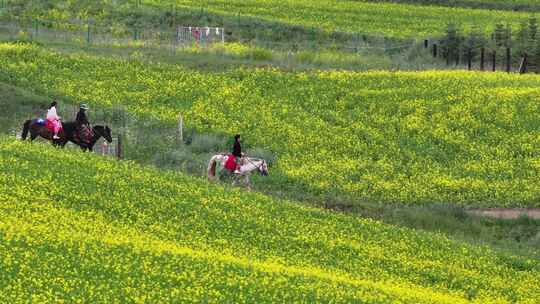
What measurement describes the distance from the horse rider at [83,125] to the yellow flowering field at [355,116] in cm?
753

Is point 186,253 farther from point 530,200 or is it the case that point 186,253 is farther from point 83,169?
point 530,200

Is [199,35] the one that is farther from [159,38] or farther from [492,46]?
[492,46]

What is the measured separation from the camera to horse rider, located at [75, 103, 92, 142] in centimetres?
5031

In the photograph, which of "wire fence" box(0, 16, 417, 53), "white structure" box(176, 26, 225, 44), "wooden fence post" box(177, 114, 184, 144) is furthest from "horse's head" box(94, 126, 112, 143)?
"white structure" box(176, 26, 225, 44)

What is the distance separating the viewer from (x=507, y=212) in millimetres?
53094

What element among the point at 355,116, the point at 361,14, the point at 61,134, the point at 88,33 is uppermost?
the point at 361,14

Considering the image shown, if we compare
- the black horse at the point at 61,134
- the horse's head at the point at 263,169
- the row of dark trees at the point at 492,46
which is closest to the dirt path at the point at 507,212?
the horse's head at the point at 263,169

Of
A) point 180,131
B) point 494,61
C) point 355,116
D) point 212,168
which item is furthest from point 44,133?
point 494,61

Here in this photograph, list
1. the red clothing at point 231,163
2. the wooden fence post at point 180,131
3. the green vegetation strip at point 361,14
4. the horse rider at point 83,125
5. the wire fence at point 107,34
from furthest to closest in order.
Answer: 1. the green vegetation strip at point 361,14
2. the wire fence at point 107,34
3. the wooden fence post at point 180,131
4. the red clothing at point 231,163
5. the horse rider at point 83,125

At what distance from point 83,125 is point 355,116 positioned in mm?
17709

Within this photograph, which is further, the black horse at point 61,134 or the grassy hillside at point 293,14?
the grassy hillside at point 293,14

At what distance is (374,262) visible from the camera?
39969 mm

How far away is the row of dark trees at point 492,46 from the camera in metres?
84.5

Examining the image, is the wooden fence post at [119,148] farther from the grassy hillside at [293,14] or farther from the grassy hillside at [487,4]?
the grassy hillside at [487,4]
